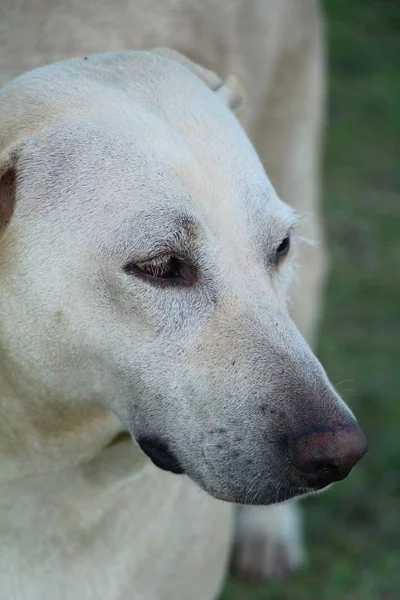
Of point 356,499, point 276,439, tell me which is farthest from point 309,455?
point 356,499

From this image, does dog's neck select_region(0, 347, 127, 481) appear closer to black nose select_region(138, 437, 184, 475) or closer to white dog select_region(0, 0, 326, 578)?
black nose select_region(138, 437, 184, 475)

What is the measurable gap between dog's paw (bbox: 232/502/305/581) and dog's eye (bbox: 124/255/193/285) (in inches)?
73.4

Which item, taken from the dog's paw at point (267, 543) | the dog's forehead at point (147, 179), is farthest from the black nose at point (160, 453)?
the dog's paw at point (267, 543)

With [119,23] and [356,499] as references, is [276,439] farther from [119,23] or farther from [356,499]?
[356,499]

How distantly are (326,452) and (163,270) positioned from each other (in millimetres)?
516

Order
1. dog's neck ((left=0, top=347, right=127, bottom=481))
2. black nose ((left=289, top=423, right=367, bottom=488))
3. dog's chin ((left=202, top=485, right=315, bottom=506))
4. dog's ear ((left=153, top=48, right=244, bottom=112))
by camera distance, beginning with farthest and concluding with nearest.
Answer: dog's ear ((left=153, top=48, right=244, bottom=112)), dog's neck ((left=0, top=347, right=127, bottom=481)), dog's chin ((left=202, top=485, right=315, bottom=506)), black nose ((left=289, top=423, right=367, bottom=488))

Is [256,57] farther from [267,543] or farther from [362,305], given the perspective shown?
[362,305]

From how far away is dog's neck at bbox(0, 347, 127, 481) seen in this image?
2.36 metres

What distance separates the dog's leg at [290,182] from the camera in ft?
13.1

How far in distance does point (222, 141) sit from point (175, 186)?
0.21m

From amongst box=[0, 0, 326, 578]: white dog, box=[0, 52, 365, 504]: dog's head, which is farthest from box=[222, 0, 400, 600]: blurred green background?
A: box=[0, 52, 365, 504]: dog's head

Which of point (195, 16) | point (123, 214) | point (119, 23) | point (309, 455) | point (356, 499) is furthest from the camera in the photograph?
point (356, 499)

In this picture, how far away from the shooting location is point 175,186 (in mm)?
2201

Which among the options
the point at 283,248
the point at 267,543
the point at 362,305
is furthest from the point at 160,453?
the point at 362,305
